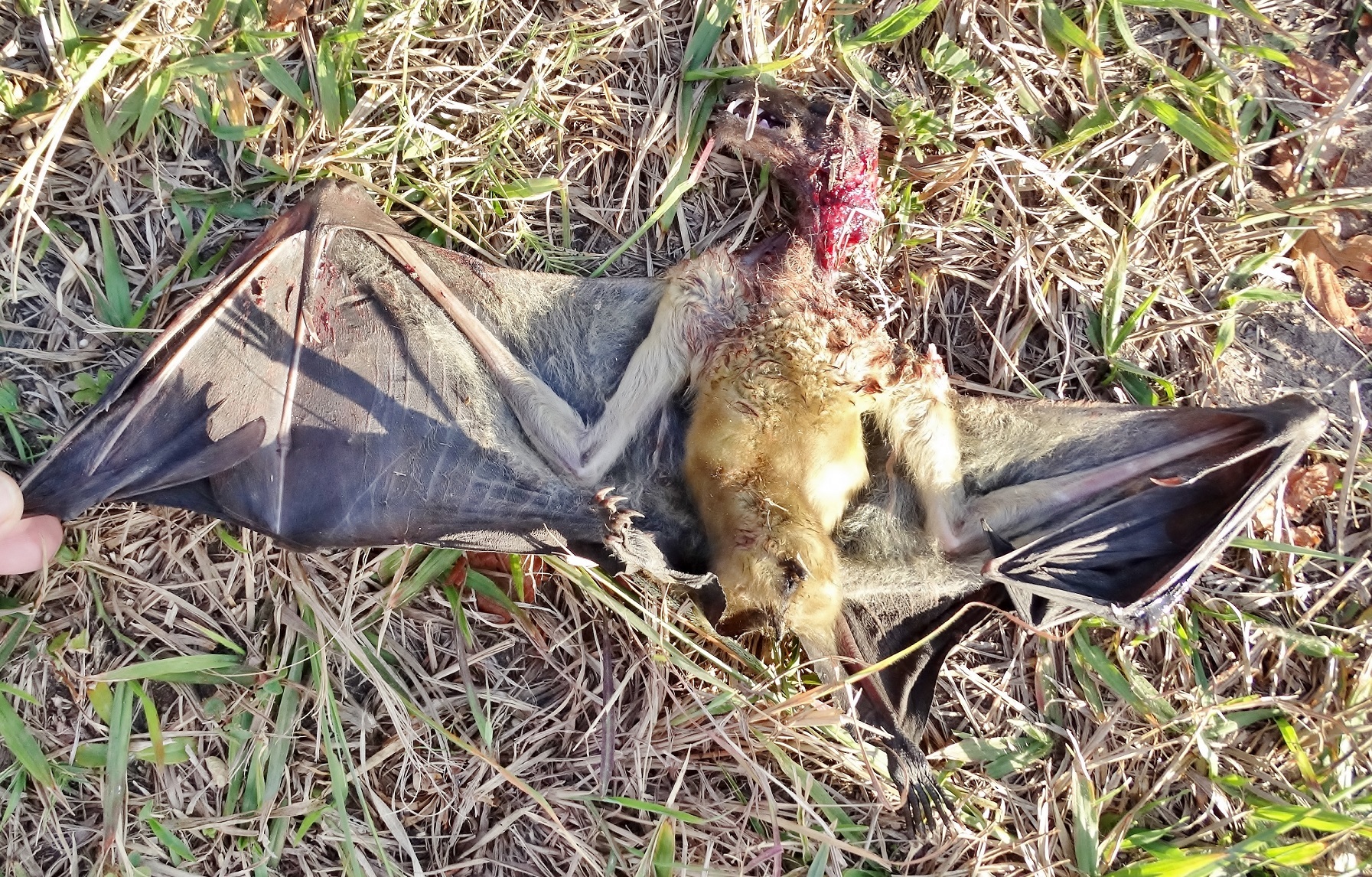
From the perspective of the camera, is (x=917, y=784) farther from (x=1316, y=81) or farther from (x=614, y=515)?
(x=1316, y=81)

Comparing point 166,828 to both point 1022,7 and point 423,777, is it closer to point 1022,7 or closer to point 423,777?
point 423,777

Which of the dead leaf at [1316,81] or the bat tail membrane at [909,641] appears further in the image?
the dead leaf at [1316,81]

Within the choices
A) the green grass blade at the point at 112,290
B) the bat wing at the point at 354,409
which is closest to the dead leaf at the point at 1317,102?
the bat wing at the point at 354,409

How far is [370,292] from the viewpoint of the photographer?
3041mm

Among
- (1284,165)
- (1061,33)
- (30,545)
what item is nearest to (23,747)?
(30,545)

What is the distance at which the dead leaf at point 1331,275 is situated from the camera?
11.8ft

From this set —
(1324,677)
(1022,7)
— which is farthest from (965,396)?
(1324,677)

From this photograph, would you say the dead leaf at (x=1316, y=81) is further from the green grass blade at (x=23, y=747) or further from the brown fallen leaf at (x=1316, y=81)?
the green grass blade at (x=23, y=747)

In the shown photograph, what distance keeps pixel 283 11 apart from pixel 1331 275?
4.28 meters

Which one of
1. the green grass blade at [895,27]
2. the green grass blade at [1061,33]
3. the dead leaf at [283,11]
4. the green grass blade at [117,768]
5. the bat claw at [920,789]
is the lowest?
the bat claw at [920,789]

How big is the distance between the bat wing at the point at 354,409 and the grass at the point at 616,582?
39 cm

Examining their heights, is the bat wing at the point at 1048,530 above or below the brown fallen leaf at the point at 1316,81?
below

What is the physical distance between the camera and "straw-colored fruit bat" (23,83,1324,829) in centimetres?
280

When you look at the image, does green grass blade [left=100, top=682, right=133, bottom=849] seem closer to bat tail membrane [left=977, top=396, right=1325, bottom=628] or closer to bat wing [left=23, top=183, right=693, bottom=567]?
bat wing [left=23, top=183, right=693, bottom=567]
